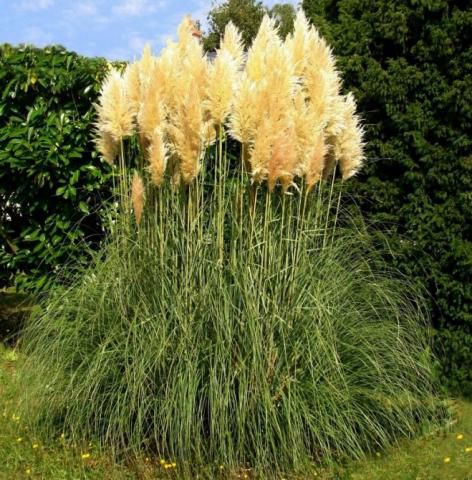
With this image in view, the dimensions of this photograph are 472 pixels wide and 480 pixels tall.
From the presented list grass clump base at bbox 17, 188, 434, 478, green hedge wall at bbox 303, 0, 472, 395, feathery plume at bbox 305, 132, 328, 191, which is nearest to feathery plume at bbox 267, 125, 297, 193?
feathery plume at bbox 305, 132, 328, 191

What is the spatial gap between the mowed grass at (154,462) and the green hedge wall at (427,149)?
30.9 inches

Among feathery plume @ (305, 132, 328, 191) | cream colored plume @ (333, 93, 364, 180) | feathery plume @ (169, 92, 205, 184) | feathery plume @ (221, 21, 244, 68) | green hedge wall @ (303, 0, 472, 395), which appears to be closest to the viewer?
feathery plume @ (169, 92, 205, 184)

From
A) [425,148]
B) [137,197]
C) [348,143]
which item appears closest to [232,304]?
[137,197]

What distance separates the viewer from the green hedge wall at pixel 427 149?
4.93 meters

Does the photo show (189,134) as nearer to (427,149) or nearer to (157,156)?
(157,156)

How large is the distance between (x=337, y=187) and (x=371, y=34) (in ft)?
4.05

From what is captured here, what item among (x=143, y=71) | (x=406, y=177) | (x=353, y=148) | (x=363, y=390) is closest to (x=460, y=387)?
(x=363, y=390)

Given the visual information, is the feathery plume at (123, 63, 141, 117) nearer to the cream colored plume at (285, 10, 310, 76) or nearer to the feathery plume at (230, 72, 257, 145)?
the feathery plume at (230, 72, 257, 145)

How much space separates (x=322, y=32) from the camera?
5875 millimetres

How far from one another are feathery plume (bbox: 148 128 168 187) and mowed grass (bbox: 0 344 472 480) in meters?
1.63

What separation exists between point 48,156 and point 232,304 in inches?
106

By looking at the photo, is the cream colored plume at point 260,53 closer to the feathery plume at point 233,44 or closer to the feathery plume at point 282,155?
the feathery plume at point 233,44

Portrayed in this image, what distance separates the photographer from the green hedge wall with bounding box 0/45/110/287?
6.02 meters

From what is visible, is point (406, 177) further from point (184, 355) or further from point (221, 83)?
point (184, 355)
